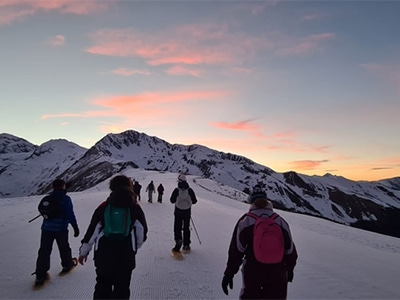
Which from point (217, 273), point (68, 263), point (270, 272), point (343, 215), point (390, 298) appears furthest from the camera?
point (343, 215)

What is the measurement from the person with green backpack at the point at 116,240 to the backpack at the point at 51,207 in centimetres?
235

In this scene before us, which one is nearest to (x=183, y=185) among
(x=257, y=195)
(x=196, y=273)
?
(x=196, y=273)

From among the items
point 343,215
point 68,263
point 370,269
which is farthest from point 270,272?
point 343,215

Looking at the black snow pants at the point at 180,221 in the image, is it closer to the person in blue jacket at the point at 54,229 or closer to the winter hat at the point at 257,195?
the person in blue jacket at the point at 54,229

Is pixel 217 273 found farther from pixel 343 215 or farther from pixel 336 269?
pixel 343 215

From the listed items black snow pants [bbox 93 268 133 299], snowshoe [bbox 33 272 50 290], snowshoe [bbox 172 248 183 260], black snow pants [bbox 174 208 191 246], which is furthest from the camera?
black snow pants [bbox 174 208 191 246]

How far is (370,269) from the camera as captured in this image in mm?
9148

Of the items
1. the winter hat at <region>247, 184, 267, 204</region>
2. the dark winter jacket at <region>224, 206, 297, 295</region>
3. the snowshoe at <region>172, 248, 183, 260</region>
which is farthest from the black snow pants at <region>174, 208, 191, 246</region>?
the dark winter jacket at <region>224, 206, 297, 295</region>

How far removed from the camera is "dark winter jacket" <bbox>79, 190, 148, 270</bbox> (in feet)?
14.9

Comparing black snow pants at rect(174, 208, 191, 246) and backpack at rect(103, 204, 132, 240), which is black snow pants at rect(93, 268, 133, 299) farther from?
black snow pants at rect(174, 208, 191, 246)

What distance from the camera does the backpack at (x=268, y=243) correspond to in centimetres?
418

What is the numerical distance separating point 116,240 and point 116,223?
9.4 inches

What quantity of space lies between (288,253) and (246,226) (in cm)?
64

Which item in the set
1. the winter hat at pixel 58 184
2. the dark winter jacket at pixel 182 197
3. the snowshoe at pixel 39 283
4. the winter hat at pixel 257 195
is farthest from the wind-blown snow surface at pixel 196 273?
the winter hat at pixel 257 195
